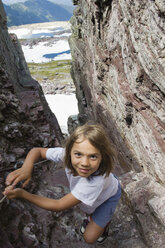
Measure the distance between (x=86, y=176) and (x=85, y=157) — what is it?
1.51 feet

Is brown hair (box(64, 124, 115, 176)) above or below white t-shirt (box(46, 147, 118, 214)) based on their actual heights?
above

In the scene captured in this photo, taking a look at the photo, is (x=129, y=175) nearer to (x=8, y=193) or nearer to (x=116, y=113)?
(x=116, y=113)

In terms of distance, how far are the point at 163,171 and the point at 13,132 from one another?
18.2ft

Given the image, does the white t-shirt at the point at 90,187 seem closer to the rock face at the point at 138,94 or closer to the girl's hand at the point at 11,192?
the girl's hand at the point at 11,192

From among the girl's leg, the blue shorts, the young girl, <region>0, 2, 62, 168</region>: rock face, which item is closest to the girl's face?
the young girl

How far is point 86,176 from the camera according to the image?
396 cm

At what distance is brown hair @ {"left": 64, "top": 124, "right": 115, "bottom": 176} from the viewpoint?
3859 millimetres

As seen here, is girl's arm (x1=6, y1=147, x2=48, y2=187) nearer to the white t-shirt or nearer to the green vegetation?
the white t-shirt

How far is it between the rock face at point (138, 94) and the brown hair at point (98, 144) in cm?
274

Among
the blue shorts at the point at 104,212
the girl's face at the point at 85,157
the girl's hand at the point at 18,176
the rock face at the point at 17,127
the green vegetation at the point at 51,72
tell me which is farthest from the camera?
the green vegetation at the point at 51,72

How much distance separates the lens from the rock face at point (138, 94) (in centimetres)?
588

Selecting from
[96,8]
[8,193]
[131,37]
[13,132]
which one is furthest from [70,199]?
[96,8]

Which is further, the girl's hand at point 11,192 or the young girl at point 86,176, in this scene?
the young girl at point 86,176

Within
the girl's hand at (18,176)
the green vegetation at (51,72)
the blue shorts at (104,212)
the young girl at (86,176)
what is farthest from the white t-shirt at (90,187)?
the green vegetation at (51,72)
